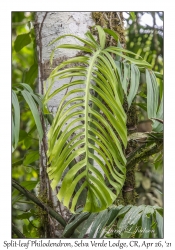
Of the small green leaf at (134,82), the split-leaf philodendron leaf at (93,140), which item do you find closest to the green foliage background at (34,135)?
the small green leaf at (134,82)

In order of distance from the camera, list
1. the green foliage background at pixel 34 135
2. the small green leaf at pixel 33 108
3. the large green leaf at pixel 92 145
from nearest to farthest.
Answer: the large green leaf at pixel 92 145
the small green leaf at pixel 33 108
the green foliage background at pixel 34 135

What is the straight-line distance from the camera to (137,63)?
114 cm

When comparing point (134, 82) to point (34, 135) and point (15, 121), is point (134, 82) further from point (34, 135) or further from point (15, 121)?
point (34, 135)

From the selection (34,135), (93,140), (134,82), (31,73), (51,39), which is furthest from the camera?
(34,135)

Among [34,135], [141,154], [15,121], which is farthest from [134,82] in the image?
[34,135]

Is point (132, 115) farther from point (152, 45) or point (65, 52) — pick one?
point (152, 45)

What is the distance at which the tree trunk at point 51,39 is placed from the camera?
1.25m

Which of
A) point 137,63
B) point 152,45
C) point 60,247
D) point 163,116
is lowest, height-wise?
point 60,247

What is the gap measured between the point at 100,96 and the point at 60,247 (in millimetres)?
427

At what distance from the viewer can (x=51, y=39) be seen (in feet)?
4.25

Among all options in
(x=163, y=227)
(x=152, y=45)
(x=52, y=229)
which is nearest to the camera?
(x=163, y=227)

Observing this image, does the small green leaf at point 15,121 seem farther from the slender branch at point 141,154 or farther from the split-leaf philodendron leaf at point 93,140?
the slender branch at point 141,154

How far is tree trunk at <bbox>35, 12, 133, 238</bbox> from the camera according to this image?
125 centimetres
